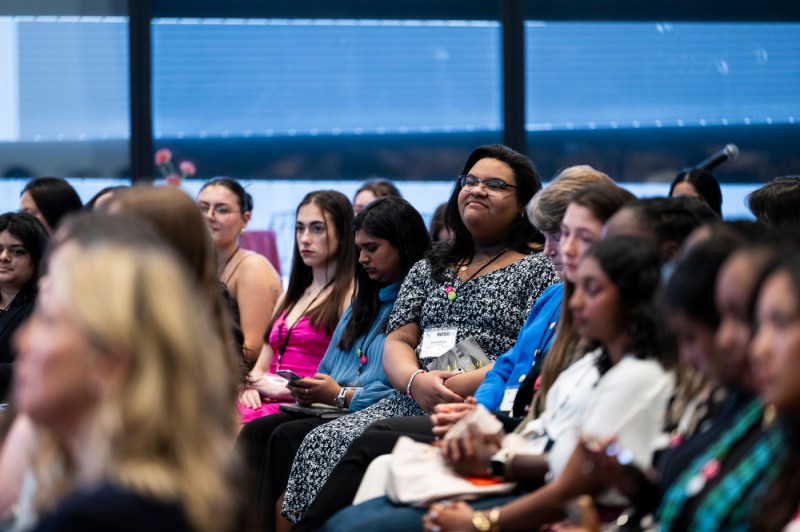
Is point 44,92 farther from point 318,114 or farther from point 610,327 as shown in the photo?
point 610,327

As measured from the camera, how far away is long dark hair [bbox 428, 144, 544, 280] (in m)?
3.63

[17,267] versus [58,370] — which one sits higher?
[58,370]

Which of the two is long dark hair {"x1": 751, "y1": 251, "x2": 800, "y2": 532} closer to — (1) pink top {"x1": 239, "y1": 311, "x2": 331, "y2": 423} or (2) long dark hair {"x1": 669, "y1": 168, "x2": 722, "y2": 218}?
(1) pink top {"x1": 239, "y1": 311, "x2": 331, "y2": 423}

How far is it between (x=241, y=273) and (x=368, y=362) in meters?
1.09

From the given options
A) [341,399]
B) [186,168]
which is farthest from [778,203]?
[186,168]

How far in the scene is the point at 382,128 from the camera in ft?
20.7

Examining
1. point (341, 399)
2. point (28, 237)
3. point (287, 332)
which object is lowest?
point (341, 399)

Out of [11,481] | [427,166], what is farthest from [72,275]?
[427,166]

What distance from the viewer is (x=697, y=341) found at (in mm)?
1713

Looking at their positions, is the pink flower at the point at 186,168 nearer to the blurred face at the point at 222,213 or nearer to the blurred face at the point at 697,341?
the blurred face at the point at 222,213

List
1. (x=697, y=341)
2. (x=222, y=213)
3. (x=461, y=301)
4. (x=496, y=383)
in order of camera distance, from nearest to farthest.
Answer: (x=697, y=341) < (x=496, y=383) < (x=461, y=301) < (x=222, y=213)

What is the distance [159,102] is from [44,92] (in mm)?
718

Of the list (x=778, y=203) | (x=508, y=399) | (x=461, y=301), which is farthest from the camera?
(x=461, y=301)

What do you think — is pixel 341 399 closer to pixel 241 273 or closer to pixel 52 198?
pixel 241 273
